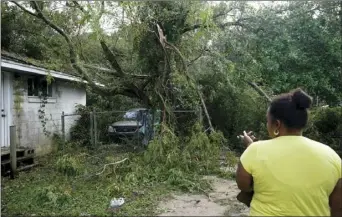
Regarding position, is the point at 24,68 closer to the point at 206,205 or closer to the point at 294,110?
the point at 206,205

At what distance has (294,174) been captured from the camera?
1.73 metres

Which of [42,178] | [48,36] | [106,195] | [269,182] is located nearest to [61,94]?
[48,36]

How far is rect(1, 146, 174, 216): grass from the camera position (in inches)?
204

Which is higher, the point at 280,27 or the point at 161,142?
the point at 280,27

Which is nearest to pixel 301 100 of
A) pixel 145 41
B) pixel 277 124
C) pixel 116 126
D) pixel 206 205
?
pixel 277 124

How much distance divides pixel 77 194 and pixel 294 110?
4.84 m

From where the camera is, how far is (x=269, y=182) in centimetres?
175

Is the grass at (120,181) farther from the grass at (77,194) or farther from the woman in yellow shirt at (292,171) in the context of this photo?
the woman in yellow shirt at (292,171)

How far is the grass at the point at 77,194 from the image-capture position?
204 inches

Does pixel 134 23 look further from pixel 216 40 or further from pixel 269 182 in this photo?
pixel 269 182

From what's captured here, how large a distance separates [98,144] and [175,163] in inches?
177

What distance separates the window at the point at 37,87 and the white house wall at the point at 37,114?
0.18 m

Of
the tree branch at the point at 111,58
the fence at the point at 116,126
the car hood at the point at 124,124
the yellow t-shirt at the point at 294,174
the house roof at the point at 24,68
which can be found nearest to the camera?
the yellow t-shirt at the point at 294,174

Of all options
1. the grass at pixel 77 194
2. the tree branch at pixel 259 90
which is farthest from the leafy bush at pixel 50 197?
the tree branch at pixel 259 90
